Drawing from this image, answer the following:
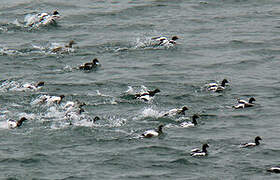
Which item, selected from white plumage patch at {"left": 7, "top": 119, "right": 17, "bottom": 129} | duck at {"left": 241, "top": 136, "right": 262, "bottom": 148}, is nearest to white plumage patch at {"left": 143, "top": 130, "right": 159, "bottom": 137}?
duck at {"left": 241, "top": 136, "right": 262, "bottom": 148}

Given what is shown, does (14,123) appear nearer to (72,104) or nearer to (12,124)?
(12,124)

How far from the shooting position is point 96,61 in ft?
132

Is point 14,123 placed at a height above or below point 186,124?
above

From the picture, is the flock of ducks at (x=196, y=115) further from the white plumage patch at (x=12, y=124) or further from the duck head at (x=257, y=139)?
the white plumage patch at (x=12, y=124)

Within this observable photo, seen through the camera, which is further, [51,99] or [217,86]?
[217,86]

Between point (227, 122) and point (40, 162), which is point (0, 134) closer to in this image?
point (40, 162)

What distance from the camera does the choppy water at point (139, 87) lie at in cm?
2864

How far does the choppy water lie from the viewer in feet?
94.0

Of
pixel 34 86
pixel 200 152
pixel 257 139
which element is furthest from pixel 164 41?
pixel 200 152

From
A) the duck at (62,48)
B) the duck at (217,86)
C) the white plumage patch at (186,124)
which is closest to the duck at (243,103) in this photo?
the duck at (217,86)

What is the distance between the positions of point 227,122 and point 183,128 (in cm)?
181

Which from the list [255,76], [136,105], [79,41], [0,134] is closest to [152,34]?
[79,41]

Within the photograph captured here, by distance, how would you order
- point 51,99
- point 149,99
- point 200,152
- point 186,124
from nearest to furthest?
point 200,152 < point 186,124 < point 51,99 < point 149,99

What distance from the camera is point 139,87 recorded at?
1464 inches
